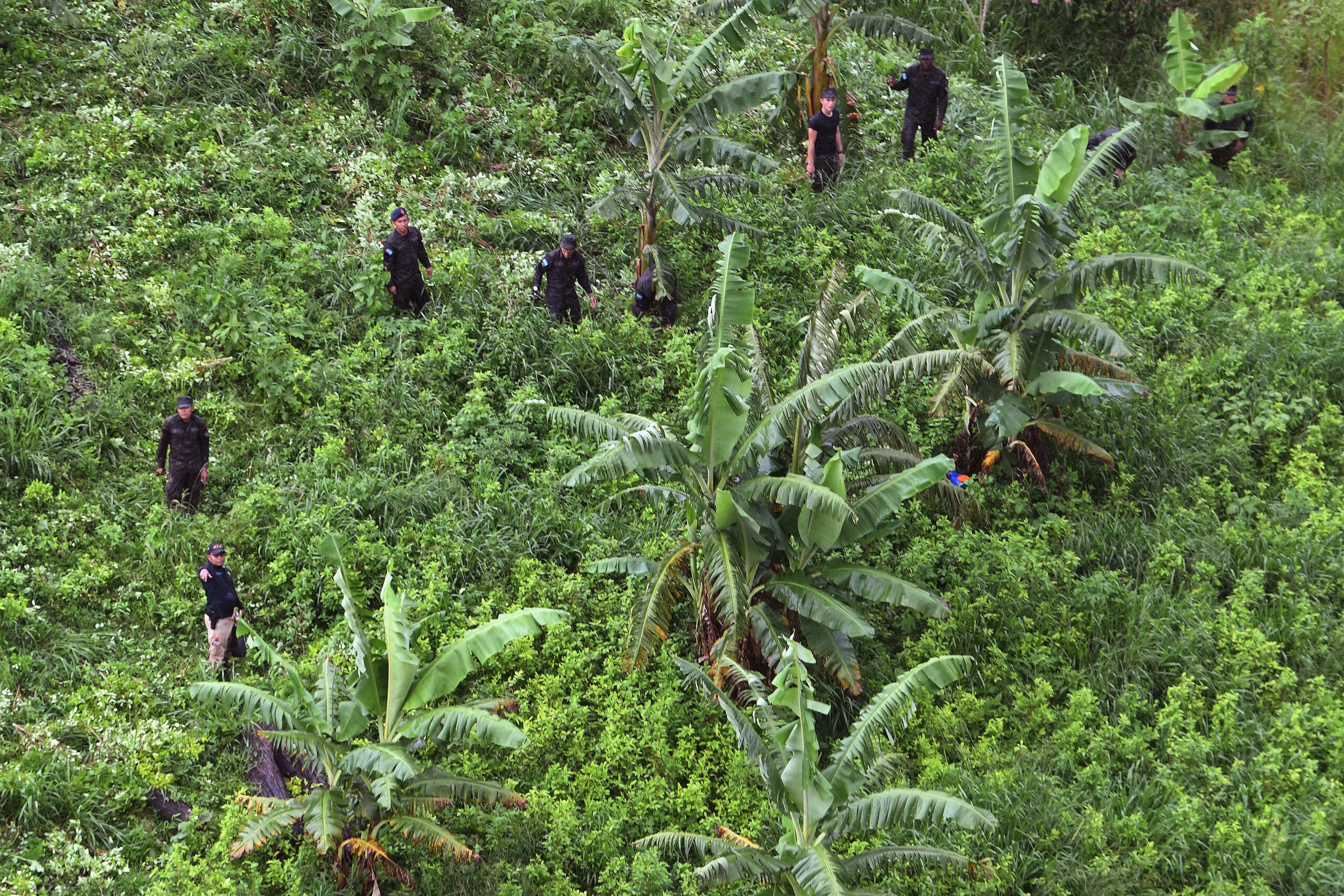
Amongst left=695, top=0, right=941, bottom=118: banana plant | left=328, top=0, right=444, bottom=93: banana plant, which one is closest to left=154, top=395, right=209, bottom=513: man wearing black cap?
left=328, top=0, right=444, bottom=93: banana plant

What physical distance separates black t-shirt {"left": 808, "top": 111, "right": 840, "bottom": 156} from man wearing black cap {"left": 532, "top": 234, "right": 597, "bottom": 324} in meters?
3.55

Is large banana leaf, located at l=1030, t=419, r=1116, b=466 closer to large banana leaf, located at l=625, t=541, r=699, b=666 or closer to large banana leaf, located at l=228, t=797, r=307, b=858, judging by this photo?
large banana leaf, located at l=625, t=541, r=699, b=666

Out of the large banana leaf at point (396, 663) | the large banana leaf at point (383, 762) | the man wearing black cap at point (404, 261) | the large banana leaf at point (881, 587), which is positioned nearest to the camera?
the large banana leaf at point (383, 762)

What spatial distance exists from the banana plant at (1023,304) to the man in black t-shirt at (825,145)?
3.18 m

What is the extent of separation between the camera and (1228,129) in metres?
14.6

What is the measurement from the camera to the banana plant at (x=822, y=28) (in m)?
12.7

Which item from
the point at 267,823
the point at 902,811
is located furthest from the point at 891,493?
the point at 267,823

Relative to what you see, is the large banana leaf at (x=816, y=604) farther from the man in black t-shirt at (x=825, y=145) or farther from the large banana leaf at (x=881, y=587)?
the man in black t-shirt at (x=825, y=145)

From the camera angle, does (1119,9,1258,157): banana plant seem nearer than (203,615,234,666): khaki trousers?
No

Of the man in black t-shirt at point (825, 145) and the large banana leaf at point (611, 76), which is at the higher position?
the large banana leaf at point (611, 76)

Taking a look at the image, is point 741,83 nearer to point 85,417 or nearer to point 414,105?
point 414,105

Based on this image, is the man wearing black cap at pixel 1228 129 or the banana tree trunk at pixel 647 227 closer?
the banana tree trunk at pixel 647 227

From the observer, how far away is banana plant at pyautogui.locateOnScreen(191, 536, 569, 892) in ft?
23.2

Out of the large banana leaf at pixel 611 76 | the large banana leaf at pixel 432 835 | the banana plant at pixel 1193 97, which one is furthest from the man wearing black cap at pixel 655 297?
the banana plant at pixel 1193 97
